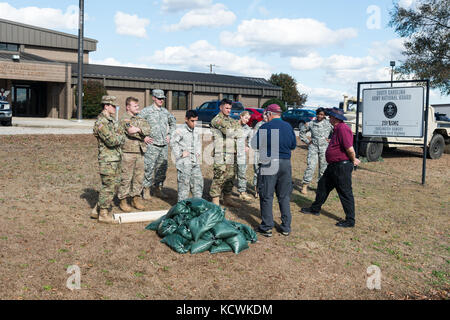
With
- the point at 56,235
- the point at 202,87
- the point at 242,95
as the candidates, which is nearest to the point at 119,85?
the point at 202,87

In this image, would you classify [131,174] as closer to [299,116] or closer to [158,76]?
[299,116]

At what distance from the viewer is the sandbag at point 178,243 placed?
548 cm

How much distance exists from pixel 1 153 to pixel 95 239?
26.4 feet

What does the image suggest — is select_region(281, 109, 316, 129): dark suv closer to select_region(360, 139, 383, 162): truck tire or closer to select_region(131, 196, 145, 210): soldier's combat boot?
select_region(360, 139, 383, 162): truck tire

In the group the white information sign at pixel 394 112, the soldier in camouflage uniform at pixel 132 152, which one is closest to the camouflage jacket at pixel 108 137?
the soldier in camouflage uniform at pixel 132 152

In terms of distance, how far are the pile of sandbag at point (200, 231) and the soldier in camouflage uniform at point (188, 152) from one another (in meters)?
0.98

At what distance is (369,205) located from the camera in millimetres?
8953

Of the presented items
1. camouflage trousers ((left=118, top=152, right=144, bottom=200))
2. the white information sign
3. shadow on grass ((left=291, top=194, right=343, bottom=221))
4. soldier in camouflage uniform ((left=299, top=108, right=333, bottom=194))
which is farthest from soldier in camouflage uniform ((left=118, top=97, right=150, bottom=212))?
the white information sign

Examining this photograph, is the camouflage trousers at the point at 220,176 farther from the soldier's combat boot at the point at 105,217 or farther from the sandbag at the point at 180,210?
the soldier's combat boot at the point at 105,217

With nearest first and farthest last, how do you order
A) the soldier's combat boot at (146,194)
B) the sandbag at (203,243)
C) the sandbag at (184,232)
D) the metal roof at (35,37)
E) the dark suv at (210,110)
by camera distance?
the sandbag at (203,243)
the sandbag at (184,232)
the soldier's combat boot at (146,194)
the dark suv at (210,110)
the metal roof at (35,37)

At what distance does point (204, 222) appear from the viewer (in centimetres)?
557

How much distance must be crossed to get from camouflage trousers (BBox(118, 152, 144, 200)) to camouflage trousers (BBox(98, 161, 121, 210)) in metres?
0.53

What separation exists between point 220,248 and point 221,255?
10 centimetres
